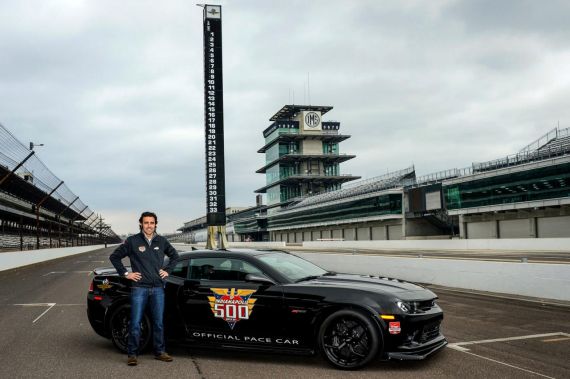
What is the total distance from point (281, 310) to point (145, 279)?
5.30 ft

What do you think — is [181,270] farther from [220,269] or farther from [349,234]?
[349,234]

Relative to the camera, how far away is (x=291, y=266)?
22.7 feet

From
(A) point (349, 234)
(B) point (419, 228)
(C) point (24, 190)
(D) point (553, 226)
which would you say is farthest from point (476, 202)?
(C) point (24, 190)

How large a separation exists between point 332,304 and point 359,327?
15.0 inches

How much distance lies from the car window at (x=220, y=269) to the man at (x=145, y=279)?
0.54 meters

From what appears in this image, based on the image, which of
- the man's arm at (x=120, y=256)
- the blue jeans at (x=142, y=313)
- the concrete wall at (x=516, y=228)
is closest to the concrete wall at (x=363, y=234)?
the concrete wall at (x=516, y=228)

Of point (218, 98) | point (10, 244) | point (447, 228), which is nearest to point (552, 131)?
point (447, 228)

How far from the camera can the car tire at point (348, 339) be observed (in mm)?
5773

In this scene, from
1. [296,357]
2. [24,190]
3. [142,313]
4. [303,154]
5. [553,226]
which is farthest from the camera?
[303,154]

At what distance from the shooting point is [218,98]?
73875 millimetres

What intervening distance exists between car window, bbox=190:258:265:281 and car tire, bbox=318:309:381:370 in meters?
1.07

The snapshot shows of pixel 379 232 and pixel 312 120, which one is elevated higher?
pixel 312 120

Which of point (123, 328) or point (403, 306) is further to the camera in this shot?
point (123, 328)

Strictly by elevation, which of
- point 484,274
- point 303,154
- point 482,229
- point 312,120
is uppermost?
point 312,120
